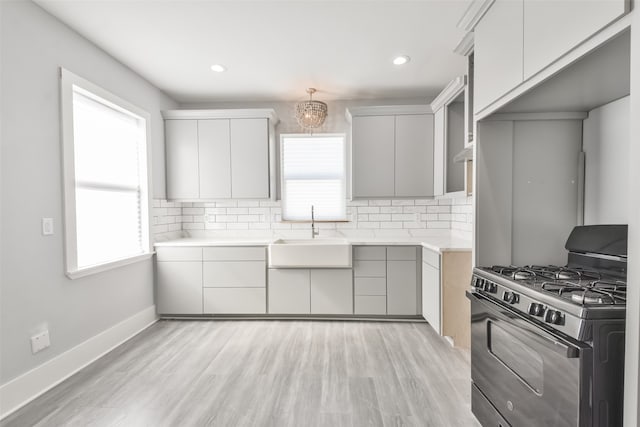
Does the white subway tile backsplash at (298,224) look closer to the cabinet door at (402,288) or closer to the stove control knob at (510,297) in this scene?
the cabinet door at (402,288)

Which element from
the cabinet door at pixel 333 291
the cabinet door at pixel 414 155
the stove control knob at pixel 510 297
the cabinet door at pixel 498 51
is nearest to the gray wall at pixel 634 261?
the stove control knob at pixel 510 297

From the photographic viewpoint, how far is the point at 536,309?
121 centimetres

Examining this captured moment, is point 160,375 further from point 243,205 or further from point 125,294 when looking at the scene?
point 243,205

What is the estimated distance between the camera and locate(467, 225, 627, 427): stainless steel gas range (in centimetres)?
100

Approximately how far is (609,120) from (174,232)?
405 centimetres

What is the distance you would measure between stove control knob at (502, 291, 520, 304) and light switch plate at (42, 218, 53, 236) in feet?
9.14

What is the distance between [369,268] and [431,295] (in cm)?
67

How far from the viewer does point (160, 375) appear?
2342mm

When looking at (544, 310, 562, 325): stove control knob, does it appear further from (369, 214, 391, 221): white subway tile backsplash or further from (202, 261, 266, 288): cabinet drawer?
(369, 214, 391, 221): white subway tile backsplash

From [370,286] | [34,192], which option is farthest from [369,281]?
[34,192]

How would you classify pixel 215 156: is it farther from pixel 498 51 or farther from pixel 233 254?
pixel 498 51

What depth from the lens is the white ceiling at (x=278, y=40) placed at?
2135mm

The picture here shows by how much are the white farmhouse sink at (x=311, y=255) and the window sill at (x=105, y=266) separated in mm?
1293

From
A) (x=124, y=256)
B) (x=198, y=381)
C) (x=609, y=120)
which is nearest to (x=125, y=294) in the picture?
(x=124, y=256)
